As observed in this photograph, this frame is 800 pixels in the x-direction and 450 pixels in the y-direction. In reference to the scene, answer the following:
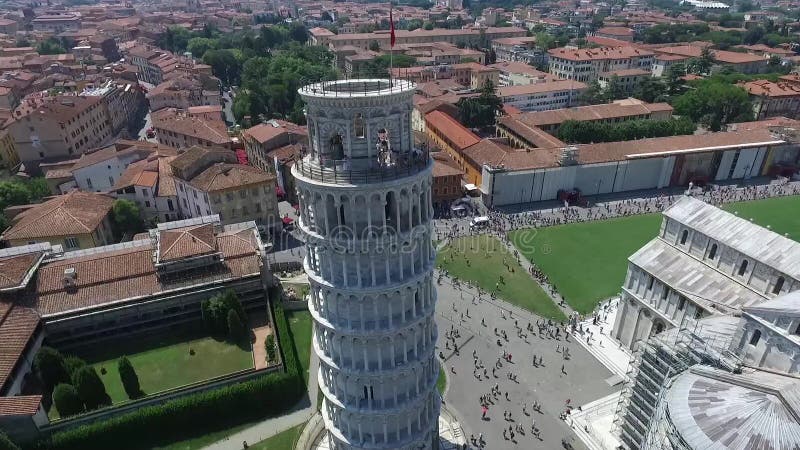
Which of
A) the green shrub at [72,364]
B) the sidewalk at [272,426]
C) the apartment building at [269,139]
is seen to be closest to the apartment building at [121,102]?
the apartment building at [269,139]

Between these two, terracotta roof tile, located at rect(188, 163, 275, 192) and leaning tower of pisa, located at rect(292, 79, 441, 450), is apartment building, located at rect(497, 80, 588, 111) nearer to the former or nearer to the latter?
terracotta roof tile, located at rect(188, 163, 275, 192)

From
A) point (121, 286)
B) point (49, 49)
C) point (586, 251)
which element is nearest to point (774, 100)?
point (586, 251)

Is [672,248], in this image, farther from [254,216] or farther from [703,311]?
[254,216]

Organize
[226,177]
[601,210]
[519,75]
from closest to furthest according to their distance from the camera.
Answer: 1. [226,177]
2. [601,210]
3. [519,75]

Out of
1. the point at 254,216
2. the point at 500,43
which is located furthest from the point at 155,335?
the point at 500,43

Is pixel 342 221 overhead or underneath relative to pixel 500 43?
overhead

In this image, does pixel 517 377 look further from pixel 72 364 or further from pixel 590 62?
pixel 590 62

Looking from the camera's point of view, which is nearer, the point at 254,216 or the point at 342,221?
the point at 342,221
